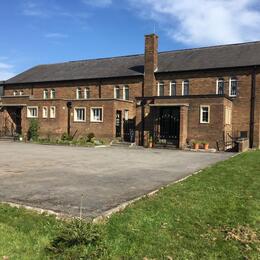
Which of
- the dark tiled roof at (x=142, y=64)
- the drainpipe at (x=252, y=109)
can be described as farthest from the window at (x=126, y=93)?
the drainpipe at (x=252, y=109)

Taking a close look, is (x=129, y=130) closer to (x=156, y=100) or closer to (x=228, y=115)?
(x=156, y=100)

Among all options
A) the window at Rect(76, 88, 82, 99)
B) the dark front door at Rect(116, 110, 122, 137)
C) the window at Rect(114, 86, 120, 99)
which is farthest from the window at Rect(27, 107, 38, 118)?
the dark front door at Rect(116, 110, 122, 137)

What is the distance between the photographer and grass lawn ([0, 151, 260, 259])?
505cm

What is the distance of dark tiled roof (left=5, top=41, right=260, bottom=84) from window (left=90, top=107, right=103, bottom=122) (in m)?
5.60

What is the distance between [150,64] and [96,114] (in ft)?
25.0

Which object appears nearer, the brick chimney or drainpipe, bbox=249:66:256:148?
drainpipe, bbox=249:66:256:148

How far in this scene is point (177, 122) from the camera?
29297 mm

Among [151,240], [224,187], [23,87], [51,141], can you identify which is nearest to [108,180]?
[224,187]

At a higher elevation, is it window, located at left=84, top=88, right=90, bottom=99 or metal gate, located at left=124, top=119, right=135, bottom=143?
window, located at left=84, top=88, right=90, bottom=99

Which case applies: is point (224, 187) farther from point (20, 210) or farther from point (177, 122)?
point (177, 122)

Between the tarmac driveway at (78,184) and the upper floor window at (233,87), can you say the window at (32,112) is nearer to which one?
the upper floor window at (233,87)

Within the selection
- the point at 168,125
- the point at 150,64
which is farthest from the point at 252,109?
the point at 150,64

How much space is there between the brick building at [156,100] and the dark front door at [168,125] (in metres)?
0.09

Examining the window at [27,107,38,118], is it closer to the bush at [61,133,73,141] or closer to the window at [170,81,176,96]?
the bush at [61,133,73,141]
